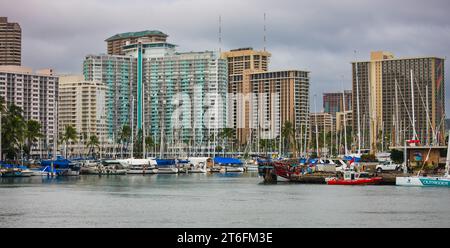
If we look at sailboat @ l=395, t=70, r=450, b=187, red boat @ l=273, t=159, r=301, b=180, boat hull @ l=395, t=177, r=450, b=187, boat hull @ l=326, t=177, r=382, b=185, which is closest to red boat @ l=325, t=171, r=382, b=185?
boat hull @ l=326, t=177, r=382, b=185

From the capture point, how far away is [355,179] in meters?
124

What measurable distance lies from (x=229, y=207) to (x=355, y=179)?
43.2 metres

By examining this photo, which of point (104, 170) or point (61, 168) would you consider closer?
point (61, 168)

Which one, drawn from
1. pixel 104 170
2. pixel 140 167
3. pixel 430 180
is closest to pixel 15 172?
pixel 104 170

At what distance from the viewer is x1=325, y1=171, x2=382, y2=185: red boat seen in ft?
405

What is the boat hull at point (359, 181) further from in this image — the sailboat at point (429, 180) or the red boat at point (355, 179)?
the sailboat at point (429, 180)

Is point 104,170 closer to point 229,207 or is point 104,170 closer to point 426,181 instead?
point 426,181

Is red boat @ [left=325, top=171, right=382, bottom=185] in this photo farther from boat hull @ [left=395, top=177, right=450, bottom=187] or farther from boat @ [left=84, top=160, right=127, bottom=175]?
boat @ [left=84, top=160, right=127, bottom=175]

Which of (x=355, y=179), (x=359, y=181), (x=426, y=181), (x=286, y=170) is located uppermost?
(x=286, y=170)

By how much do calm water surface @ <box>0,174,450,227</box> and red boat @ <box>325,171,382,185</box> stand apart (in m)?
4.13

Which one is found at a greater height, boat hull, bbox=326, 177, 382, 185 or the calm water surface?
boat hull, bbox=326, 177, 382, 185

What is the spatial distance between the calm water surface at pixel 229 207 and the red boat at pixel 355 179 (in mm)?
4132
